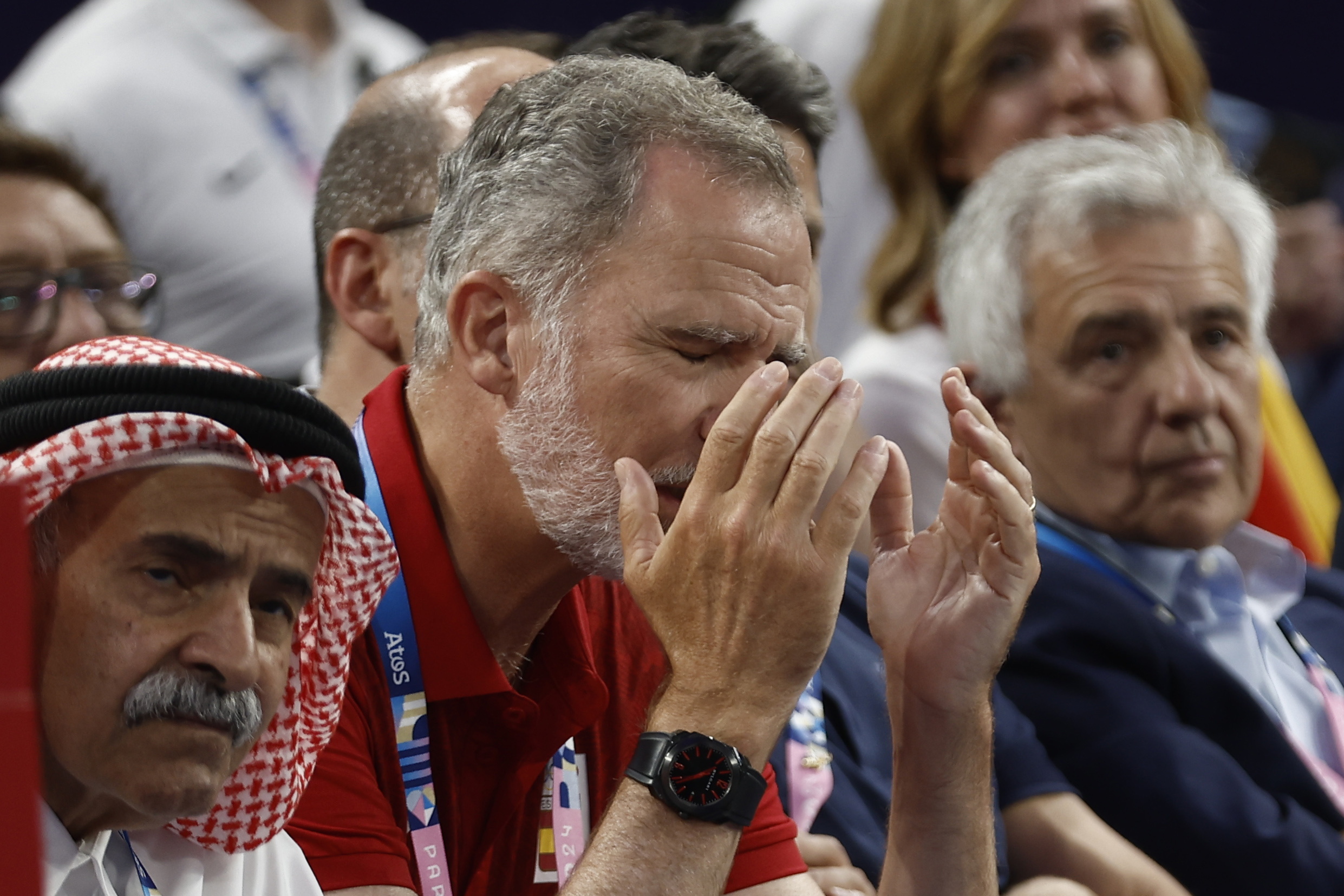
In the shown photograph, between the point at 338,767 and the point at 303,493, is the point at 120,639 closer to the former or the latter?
the point at 303,493

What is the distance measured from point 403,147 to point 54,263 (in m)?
0.62

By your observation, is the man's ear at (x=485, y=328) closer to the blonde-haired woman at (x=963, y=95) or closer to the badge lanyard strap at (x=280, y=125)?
the blonde-haired woman at (x=963, y=95)

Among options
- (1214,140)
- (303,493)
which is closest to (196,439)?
(303,493)

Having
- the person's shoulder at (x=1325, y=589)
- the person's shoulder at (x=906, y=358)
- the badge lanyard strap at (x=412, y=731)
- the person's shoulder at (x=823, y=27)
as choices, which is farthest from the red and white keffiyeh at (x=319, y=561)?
the person's shoulder at (x=823, y=27)

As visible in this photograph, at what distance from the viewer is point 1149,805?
2701 mm

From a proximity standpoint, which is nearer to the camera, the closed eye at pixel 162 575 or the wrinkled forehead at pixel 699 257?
the closed eye at pixel 162 575

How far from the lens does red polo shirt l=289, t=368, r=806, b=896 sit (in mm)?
1877

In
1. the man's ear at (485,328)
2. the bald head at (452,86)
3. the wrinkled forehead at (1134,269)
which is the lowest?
the wrinkled forehead at (1134,269)

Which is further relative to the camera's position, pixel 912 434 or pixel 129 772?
pixel 912 434

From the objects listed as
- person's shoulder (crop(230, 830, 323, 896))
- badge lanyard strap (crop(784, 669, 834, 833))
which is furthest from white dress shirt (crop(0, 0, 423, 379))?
person's shoulder (crop(230, 830, 323, 896))

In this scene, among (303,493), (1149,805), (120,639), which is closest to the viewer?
(120,639)

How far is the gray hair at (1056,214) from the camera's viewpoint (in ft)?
10.2

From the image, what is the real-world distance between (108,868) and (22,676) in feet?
2.26

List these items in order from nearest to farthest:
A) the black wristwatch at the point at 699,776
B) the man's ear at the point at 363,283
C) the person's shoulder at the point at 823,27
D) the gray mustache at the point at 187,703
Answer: the gray mustache at the point at 187,703 → the black wristwatch at the point at 699,776 → the man's ear at the point at 363,283 → the person's shoulder at the point at 823,27
